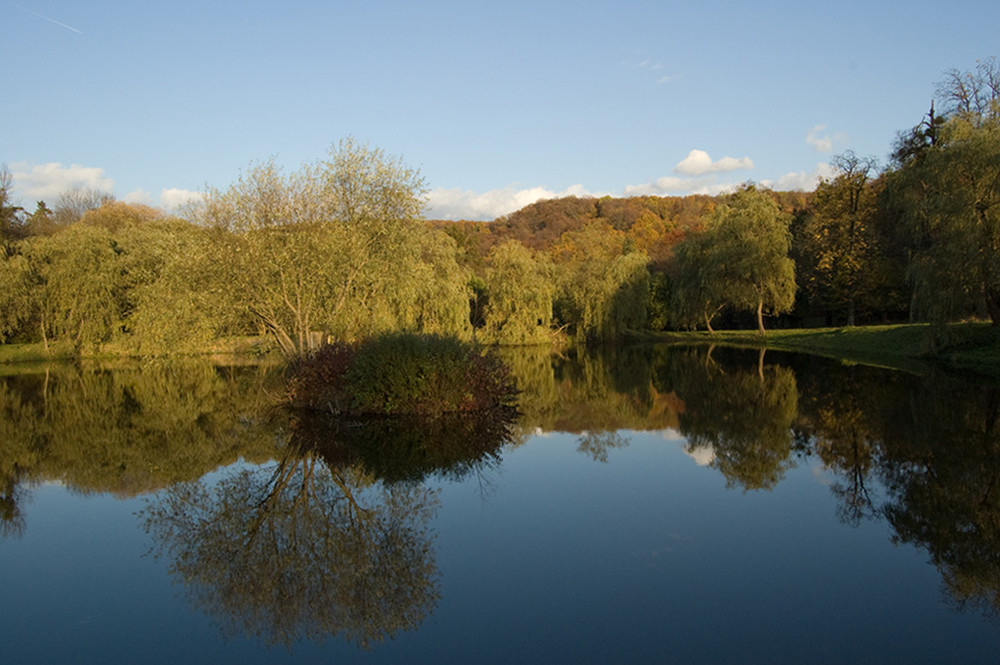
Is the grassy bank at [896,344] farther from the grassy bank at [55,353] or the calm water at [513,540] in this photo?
the grassy bank at [55,353]

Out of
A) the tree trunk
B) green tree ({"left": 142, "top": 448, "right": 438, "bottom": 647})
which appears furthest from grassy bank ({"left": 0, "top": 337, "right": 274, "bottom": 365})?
the tree trunk

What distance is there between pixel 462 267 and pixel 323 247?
85.1 ft

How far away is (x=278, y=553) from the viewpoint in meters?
7.16

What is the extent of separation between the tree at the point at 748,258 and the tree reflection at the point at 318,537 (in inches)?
1193

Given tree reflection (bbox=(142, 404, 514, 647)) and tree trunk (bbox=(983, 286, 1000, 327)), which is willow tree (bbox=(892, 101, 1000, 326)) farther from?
tree reflection (bbox=(142, 404, 514, 647))

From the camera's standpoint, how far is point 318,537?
25.0 ft

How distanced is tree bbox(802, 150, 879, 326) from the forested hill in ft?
77.6

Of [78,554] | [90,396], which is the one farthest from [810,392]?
[90,396]

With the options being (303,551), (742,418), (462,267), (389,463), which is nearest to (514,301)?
(462,267)

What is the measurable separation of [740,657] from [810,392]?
15370 mm

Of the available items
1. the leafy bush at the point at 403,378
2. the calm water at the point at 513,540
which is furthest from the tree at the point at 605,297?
the calm water at the point at 513,540

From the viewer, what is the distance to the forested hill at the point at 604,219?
7269cm

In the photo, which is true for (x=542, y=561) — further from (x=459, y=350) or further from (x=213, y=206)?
(x=213, y=206)

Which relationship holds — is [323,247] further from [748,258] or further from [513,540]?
[748,258]
